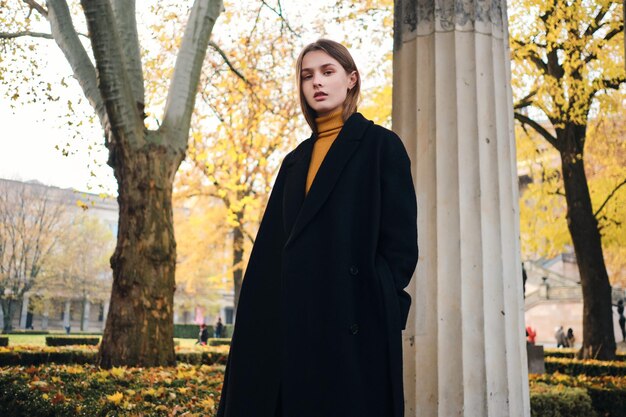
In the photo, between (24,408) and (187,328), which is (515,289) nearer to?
(24,408)

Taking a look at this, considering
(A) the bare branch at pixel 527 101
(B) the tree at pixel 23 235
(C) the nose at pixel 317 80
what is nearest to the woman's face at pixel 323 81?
(C) the nose at pixel 317 80

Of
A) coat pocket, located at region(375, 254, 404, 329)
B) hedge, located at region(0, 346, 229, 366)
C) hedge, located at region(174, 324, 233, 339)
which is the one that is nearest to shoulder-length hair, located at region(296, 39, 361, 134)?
coat pocket, located at region(375, 254, 404, 329)

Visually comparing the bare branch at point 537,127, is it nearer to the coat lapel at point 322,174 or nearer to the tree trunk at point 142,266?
the tree trunk at point 142,266

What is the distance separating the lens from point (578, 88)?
45.3 ft

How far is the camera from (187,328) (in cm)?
4912

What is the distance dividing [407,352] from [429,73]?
1592mm

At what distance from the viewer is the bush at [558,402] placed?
5.54 meters

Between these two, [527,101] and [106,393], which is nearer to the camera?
[106,393]

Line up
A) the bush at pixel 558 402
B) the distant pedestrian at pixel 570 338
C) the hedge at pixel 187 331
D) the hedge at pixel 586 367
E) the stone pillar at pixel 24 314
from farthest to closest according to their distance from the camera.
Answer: the hedge at pixel 187 331
the stone pillar at pixel 24 314
the distant pedestrian at pixel 570 338
the hedge at pixel 586 367
the bush at pixel 558 402

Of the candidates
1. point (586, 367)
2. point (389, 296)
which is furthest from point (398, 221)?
point (586, 367)

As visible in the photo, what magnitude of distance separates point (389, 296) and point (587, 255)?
573 inches

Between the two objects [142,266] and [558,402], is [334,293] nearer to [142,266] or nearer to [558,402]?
[558,402]

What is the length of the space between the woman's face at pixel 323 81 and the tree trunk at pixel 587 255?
14.0m

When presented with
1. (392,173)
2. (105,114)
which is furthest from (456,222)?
(105,114)
